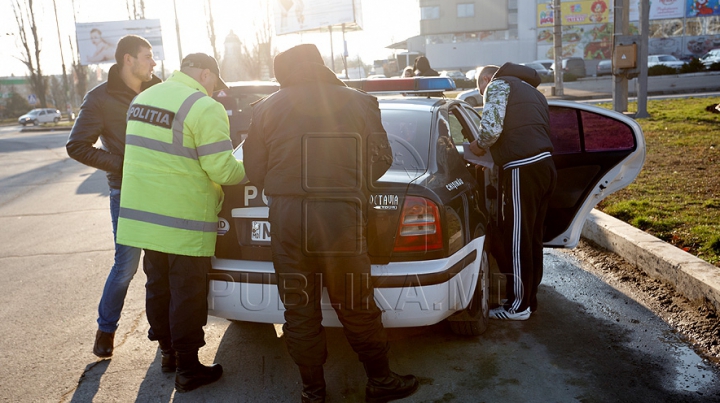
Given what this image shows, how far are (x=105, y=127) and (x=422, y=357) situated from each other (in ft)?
7.65

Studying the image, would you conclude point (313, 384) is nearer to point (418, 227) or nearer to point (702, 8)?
point (418, 227)

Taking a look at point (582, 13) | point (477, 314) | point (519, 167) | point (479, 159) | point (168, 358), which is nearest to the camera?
point (168, 358)

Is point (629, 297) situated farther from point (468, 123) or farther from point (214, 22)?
point (214, 22)

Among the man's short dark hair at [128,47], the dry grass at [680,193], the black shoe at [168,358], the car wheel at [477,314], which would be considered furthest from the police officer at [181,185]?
the dry grass at [680,193]

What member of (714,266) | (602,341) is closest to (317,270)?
(602,341)

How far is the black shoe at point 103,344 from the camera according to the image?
3.90m

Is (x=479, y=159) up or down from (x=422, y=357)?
up

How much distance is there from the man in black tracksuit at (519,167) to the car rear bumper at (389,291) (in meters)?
0.70

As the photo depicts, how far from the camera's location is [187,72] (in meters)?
3.44

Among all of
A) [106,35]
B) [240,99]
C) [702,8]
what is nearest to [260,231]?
[240,99]

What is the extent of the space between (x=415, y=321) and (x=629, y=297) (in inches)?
84.0

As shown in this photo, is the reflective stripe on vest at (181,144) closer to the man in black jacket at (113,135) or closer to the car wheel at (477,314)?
the man in black jacket at (113,135)

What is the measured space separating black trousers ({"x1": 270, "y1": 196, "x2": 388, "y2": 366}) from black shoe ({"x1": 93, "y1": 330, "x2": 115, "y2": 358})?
1.39 m

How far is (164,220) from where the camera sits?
3.35 m
